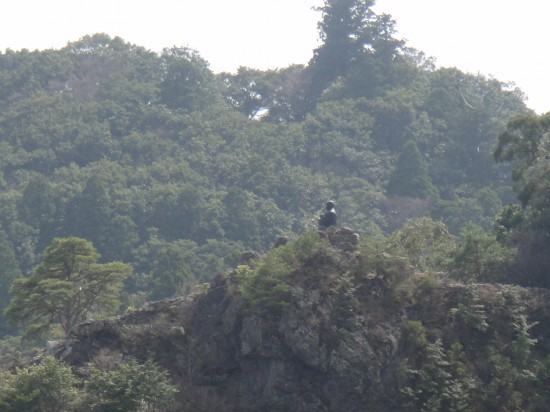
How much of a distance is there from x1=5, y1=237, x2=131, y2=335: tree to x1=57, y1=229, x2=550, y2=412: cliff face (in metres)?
4.87

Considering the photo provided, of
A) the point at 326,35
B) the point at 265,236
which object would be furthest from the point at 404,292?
the point at 326,35

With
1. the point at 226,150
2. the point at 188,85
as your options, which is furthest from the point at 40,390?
the point at 188,85

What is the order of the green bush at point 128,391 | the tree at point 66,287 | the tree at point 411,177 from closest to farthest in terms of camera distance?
1. the green bush at point 128,391
2. the tree at point 66,287
3. the tree at point 411,177

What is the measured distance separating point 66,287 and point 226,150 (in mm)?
38076

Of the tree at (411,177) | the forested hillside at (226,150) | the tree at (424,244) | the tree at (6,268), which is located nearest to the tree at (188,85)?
the forested hillside at (226,150)

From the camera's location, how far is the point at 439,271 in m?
35.6

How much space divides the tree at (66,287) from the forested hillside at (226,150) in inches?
469

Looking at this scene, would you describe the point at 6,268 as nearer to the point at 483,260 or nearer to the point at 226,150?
the point at 226,150

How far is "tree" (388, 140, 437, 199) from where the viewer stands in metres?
69.1

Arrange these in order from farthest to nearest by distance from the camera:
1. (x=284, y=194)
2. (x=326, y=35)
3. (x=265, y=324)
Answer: (x=326, y=35) < (x=284, y=194) < (x=265, y=324)

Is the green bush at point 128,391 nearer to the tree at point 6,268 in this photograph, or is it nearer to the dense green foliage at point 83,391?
the dense green foliage at point 83,391

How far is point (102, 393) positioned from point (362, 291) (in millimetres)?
6885

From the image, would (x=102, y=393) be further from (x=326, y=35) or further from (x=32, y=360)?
(x=326, y=35)

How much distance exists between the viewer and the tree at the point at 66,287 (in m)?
36.1
